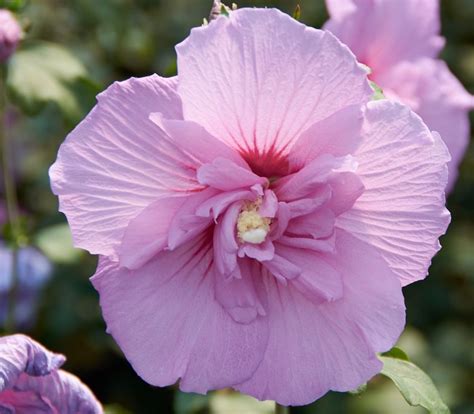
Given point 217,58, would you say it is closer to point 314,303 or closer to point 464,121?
point 314,303

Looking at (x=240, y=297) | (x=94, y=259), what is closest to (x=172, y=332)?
(x=240, y=297)

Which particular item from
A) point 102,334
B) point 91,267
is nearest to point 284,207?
point 102,334

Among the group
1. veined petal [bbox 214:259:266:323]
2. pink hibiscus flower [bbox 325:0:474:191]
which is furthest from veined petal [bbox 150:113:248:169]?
pink hibiscus flower [bbox 325:0:474:191]

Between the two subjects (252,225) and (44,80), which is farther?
(44,80)

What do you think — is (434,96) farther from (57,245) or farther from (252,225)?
(57,245)

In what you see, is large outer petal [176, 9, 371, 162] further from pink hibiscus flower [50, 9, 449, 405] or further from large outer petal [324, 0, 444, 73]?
large outer petal [324, 0, 444, 73]

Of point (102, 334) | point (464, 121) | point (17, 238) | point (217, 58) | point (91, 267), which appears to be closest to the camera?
point (217, 58)

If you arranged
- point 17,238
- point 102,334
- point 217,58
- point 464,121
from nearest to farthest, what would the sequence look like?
point 217,58
point 464,121
point 17,238
point 102,334
